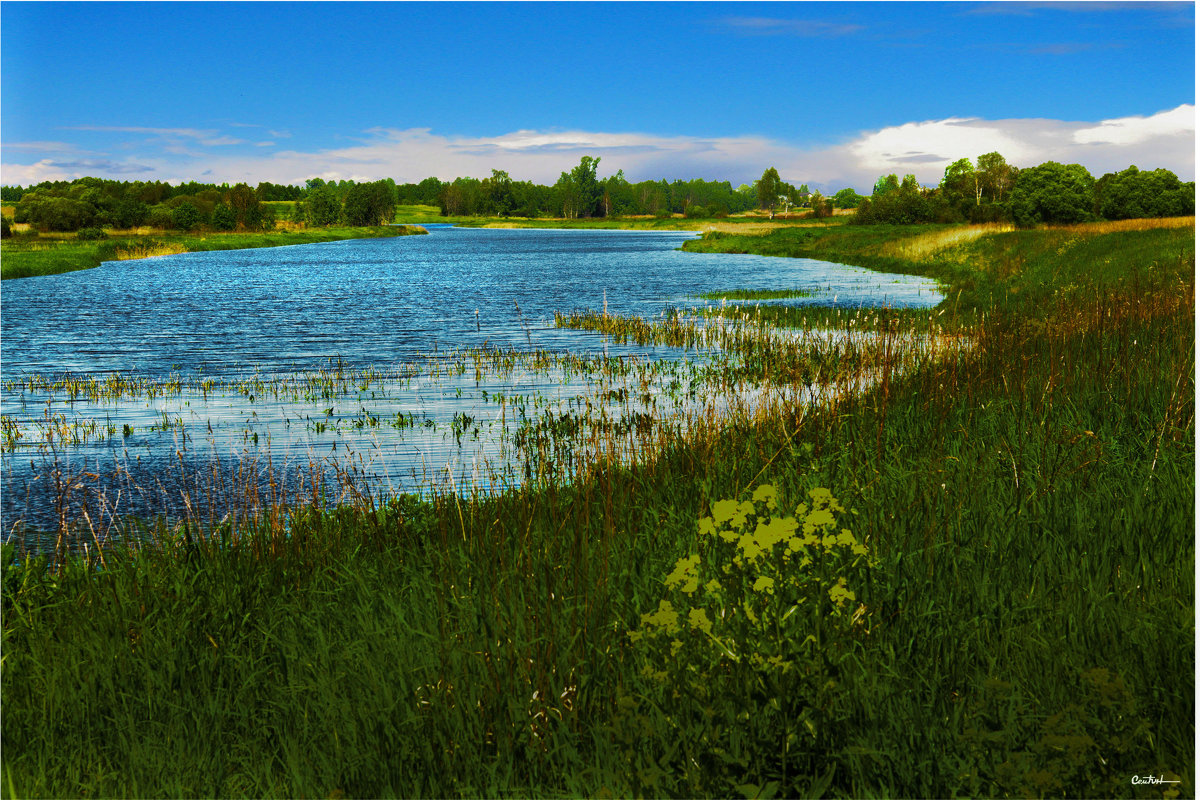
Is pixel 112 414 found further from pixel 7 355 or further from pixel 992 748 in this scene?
pixel 992 748

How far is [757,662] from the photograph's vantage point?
3803 millimetres

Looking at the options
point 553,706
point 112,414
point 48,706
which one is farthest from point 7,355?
point 553,706

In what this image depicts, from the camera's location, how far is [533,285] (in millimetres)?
49594

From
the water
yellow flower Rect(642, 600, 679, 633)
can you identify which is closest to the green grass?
the water

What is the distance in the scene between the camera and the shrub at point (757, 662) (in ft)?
12.0

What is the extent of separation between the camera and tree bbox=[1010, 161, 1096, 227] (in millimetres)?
83000

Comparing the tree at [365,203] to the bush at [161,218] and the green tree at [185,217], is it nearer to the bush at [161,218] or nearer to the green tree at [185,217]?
the green tree at [185,217]

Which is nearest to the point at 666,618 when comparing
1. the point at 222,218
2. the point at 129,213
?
the point at 129,213

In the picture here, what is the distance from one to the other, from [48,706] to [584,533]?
3.06 meters

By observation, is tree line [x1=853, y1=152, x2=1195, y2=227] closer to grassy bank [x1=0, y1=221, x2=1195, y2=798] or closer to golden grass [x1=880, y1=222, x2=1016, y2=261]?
golden grass [x1=880, y1=222, x2=1016, y2=261]

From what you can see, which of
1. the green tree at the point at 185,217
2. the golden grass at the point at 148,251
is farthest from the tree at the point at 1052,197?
the green tree at the point at 185,217

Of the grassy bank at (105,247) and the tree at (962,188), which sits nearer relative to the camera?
the grassy bank at (105,247)

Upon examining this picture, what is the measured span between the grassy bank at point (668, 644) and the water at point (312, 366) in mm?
1709

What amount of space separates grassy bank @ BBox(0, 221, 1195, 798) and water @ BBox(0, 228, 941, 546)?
1709 millimetres
